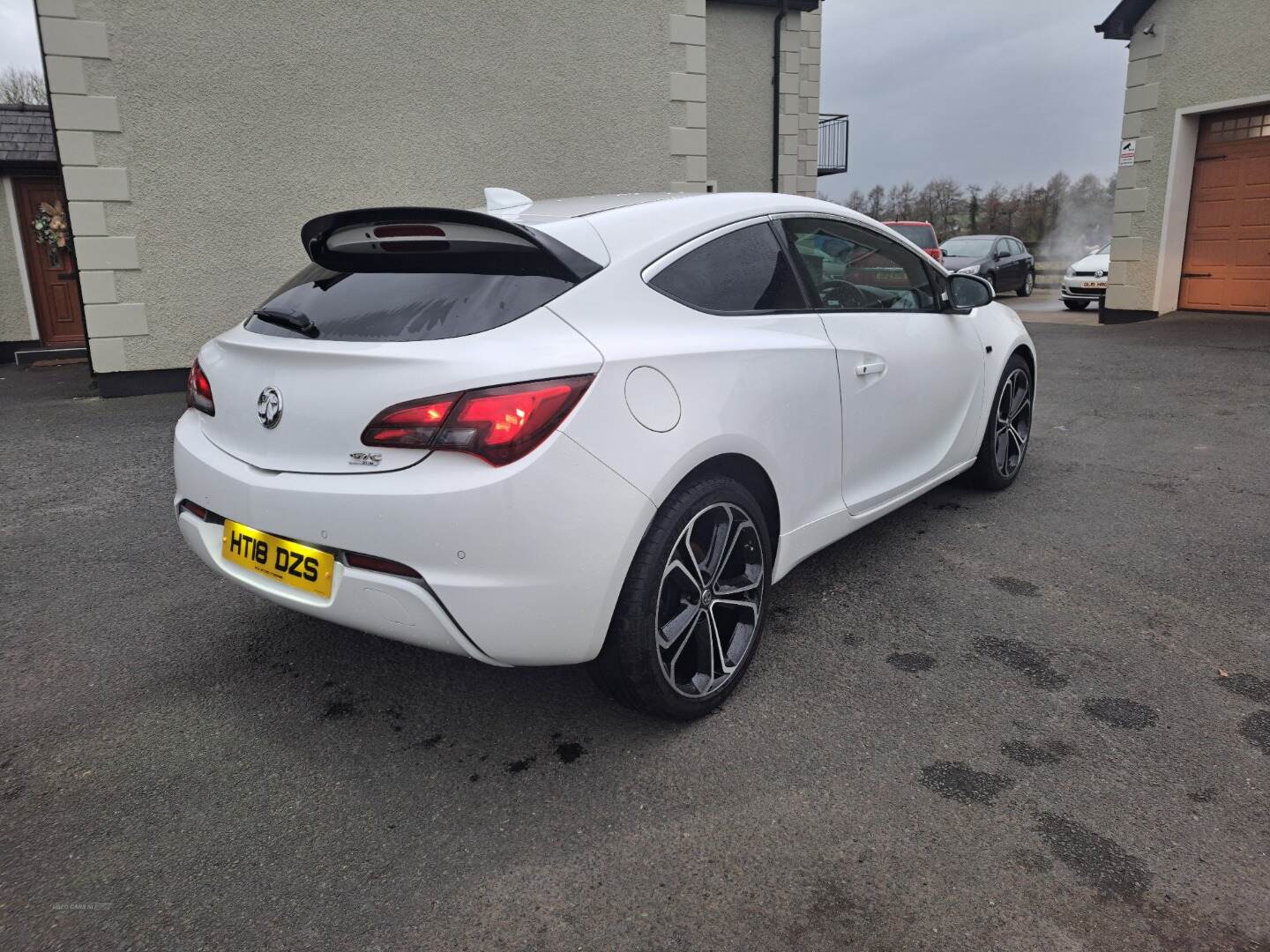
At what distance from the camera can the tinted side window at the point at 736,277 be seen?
2.54 metres

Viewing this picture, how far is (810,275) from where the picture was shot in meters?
3.04

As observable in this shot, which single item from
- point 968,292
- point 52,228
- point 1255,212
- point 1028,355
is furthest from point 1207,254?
point 52,228

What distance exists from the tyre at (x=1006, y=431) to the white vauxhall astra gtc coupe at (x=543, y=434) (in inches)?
64.3

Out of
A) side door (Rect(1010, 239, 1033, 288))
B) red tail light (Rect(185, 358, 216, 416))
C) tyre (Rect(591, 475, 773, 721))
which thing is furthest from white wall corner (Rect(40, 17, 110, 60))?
side door (Rect(1010, 239, 1033, 288))

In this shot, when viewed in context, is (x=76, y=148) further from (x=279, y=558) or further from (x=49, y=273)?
(x=279, y=558)

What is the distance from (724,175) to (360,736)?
13.2 meters

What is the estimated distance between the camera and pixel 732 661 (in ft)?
8.50

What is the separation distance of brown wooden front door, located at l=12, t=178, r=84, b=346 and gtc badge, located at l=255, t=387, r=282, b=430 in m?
12.7

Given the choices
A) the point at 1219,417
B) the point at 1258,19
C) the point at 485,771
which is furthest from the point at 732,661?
the point at 1258,19

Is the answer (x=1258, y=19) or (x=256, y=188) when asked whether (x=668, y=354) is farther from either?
(x=1258, y=19)

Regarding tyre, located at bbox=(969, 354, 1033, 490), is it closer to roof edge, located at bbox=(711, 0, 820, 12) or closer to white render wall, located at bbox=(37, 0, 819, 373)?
white render wall, located at bbox=(37, 0, 819, 373)

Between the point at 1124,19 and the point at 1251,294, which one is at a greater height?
the point at 1124,19

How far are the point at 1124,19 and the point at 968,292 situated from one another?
34.0ft

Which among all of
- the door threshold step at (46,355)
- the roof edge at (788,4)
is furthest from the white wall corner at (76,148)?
the roof edge at (788,4)
